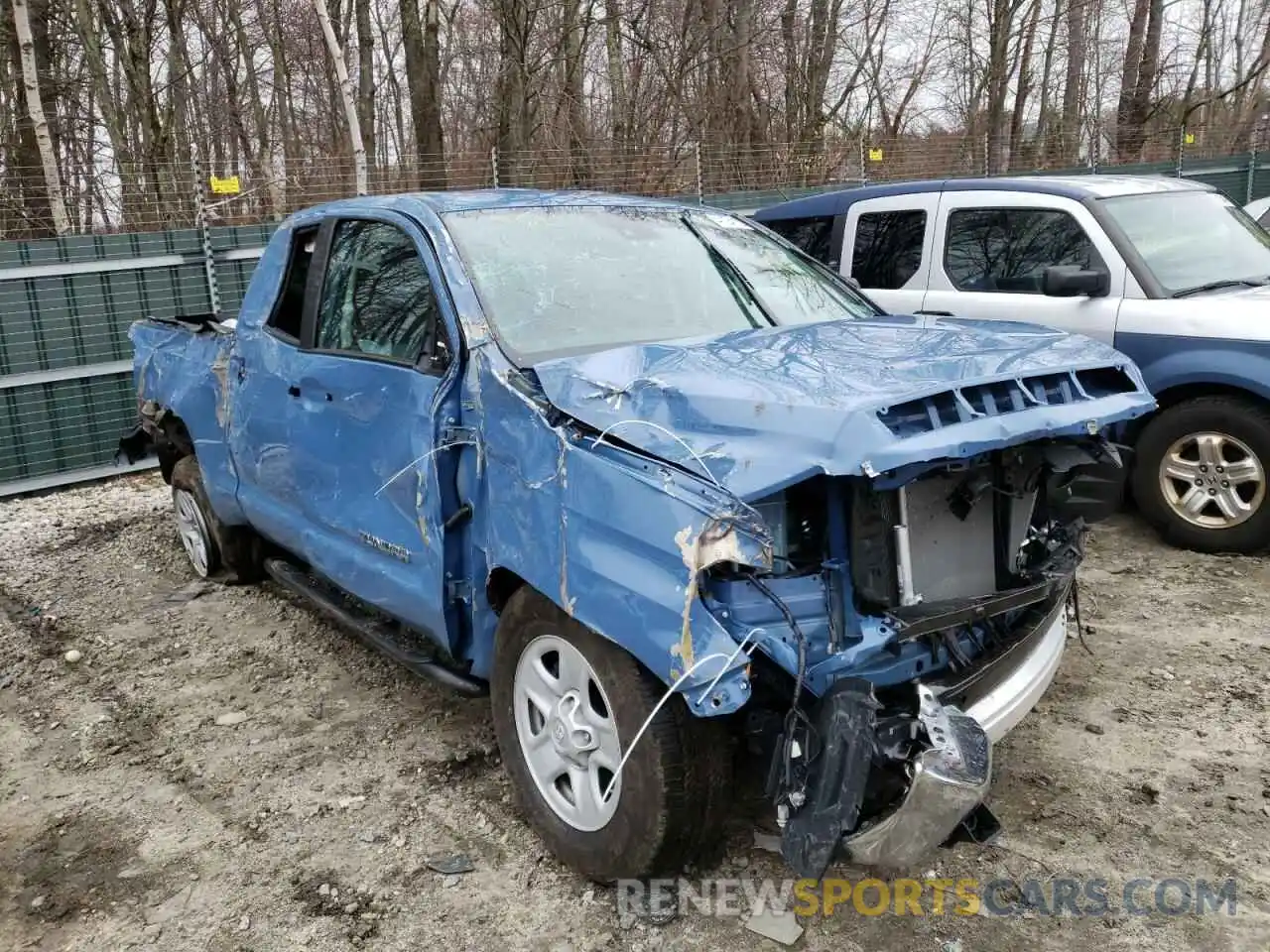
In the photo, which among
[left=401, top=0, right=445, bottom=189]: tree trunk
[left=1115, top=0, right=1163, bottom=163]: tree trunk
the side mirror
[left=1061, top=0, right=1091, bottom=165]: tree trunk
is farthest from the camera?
[left=1061, top=0, right=1091, bottom=165]: tree trunk

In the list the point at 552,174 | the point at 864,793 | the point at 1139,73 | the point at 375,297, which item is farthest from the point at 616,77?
the point at 864,793

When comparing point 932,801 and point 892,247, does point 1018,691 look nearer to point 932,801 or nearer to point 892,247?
point 932,801

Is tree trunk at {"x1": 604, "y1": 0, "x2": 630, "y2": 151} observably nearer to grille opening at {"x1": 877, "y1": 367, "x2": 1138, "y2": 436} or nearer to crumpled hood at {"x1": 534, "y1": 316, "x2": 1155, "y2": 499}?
crumpled hood at {"x1": 534, "y1": 316, "x2": 1155, "y2": 499}

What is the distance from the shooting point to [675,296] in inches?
144

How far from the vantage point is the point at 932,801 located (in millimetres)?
2234

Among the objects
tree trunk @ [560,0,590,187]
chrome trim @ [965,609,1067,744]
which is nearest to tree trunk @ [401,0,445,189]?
tree trunk @ [560,0,590,187]

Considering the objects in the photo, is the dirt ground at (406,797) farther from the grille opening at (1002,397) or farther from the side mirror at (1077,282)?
the side mirror at (1077,282)

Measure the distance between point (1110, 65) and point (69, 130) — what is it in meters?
26.7

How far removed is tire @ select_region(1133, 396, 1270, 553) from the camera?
16.9 ft

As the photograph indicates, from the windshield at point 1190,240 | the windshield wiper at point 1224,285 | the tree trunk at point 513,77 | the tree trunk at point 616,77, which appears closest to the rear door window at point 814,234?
the windshield at point 1190,240

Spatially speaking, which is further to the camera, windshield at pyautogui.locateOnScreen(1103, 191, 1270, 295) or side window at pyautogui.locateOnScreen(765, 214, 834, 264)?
side window at pyautogui.locateOnScreen(765, 214, 834, 264)

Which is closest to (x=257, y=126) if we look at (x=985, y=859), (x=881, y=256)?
(x=881, y=256)

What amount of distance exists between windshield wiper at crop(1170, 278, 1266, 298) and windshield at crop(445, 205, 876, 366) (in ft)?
8.21

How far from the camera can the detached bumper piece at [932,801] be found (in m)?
2.23
